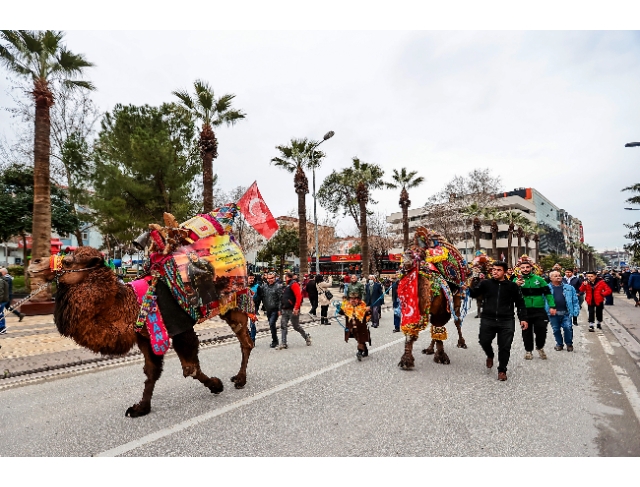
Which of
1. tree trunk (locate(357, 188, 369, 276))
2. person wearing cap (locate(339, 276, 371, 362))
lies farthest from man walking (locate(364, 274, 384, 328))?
tree trunk (locate(357, 188, 369, 276))

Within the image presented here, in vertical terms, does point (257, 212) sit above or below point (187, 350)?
above

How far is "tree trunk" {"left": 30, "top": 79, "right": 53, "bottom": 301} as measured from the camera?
14281 mm

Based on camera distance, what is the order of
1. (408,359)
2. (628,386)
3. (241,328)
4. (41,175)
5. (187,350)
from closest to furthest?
(187,350) → (628,386) → (241,328) → (408,359) → (41,175)

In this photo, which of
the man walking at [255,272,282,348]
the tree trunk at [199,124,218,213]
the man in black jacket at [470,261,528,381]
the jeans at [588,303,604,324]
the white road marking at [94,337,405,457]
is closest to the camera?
the white road marking at [94,337,405,457]

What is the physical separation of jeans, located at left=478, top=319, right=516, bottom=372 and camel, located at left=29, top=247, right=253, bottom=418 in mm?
4406

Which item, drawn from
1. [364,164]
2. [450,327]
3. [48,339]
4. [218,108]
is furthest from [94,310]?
[364,164]

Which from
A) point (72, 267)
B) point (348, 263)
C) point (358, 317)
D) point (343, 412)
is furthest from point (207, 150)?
point (348, 263)

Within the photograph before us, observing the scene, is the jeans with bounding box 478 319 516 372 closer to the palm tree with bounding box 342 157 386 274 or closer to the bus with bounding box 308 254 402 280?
the palm tree with bounding box 342 157 386 274

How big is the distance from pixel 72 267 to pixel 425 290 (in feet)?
16.9

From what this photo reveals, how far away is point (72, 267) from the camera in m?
4.19

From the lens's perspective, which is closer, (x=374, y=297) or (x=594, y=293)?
(x=594, y=293)

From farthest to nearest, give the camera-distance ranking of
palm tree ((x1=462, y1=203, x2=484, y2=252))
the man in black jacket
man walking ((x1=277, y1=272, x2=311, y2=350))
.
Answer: palm tree ((x1=462, y1=203, x2=484, y2=252))
man walking ((x1=277, y1=272, x2=311, y2=350))
the man in black jacket

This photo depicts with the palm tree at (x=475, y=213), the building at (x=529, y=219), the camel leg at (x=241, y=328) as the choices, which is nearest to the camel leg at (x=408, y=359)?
the camel leg at (x=241, y=328)

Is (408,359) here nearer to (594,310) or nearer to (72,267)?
(72,267)
